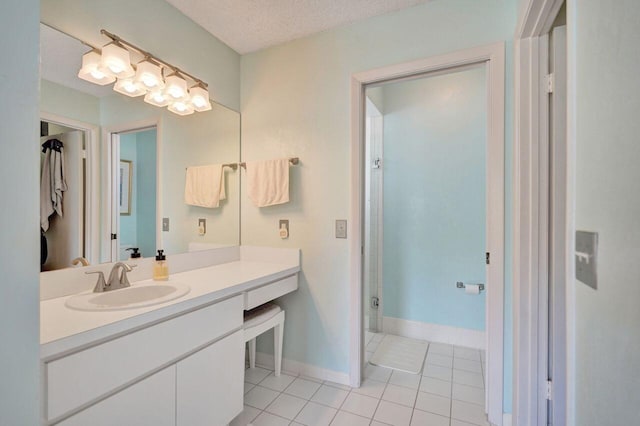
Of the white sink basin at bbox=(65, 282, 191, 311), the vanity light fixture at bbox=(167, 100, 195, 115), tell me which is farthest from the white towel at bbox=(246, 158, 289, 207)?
the white sink basin at bbox=(65, 282, 191, 311)

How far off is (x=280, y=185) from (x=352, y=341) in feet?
3.85

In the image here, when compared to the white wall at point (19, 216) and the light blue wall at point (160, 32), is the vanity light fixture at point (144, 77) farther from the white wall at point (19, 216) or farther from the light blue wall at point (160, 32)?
the white wall at point (19, 216)

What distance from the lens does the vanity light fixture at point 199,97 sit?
186 cm

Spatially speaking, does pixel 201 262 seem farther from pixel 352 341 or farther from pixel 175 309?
pixel 352 341

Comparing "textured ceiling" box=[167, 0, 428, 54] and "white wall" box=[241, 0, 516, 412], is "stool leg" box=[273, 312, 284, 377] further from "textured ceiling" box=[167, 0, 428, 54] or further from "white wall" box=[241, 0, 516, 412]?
"textured ceiling" box=[167, 0, 428, 54]

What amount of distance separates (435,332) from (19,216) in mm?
2825

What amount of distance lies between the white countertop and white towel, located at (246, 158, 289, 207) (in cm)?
57

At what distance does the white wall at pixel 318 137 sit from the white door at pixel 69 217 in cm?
107

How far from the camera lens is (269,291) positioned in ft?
5.84

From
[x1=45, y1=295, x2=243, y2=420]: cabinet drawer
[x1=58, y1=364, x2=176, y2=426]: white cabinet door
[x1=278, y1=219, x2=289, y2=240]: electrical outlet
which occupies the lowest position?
[x1=58, y1=364, x2=176, y2=426]: white cabinet door

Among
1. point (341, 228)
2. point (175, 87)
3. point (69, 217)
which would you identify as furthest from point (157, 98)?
point (341, 228)

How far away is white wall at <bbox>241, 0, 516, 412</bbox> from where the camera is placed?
1.81m

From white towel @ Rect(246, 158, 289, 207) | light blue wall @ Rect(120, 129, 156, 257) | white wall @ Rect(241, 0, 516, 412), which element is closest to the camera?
light blue wall @ Rect(120, 129, 156, 257)

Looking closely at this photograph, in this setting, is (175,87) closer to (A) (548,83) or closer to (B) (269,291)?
(B) (269,291)
